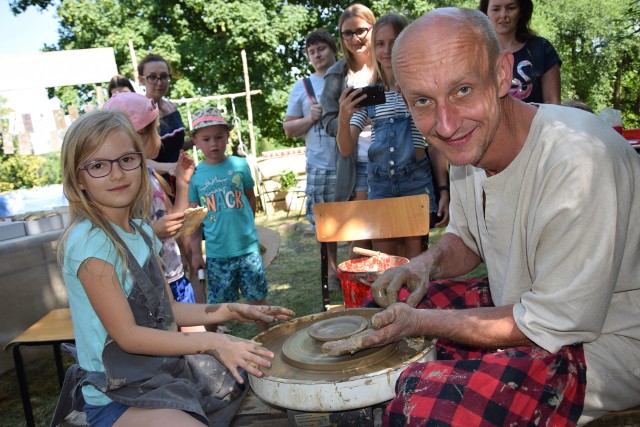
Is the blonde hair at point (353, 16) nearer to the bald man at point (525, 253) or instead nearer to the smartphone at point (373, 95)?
the smartphone at point (373, 95)

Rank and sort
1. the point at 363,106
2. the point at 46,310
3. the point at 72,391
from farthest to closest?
1. the point at 46,310
2. the point at 363,106
3. the point at 72,391

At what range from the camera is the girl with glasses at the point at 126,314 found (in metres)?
1.75

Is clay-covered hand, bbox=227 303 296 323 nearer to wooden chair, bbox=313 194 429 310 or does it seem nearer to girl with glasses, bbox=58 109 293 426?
girl with glasses, bbox=58 109 293 426

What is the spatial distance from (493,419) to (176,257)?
2.40 meters

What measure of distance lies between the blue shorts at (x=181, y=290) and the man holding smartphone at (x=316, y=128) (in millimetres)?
1780

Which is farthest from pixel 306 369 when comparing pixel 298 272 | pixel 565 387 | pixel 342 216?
pixel 298 272

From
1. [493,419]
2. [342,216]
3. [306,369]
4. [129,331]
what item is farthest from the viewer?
[342,216]

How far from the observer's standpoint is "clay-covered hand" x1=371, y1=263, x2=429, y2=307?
6.57 feet

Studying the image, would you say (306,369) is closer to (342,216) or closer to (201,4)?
(342,216)

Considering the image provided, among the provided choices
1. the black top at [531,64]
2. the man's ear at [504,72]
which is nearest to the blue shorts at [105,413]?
the man's ear at [504,72]

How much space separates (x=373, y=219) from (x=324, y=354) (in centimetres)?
157

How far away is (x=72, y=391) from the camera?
1939mm

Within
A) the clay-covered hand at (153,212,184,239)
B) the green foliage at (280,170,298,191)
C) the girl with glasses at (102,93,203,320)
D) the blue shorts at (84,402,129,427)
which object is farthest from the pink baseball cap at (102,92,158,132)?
the green foliage at (280,170,298,191)

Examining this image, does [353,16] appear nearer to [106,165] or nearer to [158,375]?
[106,165]
